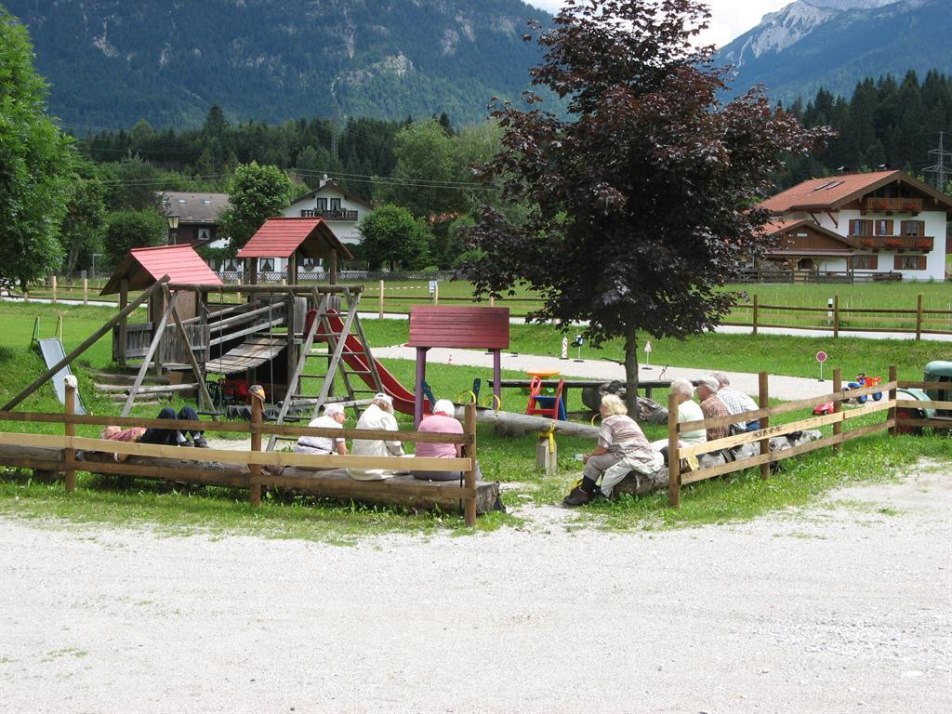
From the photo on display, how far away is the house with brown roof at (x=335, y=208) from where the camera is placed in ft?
362

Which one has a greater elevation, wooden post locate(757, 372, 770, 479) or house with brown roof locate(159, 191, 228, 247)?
house with brown roof locate(159, 191, 228, 247)

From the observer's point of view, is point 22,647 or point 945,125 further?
point 945,125

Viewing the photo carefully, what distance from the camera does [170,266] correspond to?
Answer: 75.5 feet

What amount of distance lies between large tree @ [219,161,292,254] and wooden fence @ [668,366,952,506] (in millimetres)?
73878

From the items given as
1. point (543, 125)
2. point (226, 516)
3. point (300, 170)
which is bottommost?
point (226, 516)

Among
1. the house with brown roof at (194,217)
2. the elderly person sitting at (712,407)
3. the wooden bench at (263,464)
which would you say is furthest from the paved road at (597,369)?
the house with brown roof at (194,217)

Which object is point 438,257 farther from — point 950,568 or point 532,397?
point 950,568

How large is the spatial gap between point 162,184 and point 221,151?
41429 millimetres

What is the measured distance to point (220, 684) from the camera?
23.9 feet

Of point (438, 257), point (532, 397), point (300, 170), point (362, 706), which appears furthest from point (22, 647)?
point (300, 170)

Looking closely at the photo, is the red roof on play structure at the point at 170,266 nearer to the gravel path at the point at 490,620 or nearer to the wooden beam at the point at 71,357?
the wooden beam at the point at 71,357

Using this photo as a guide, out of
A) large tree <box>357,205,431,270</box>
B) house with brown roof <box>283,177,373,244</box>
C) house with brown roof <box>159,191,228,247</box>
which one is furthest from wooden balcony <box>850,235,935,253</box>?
house with brown roof <box>159,191,228,247</box>

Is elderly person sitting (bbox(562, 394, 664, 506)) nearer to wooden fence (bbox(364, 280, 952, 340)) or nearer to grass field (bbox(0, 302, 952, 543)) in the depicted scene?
grass field (bbox(0, 302, 952, 543))

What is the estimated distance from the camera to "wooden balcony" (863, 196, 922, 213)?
8275 cm
